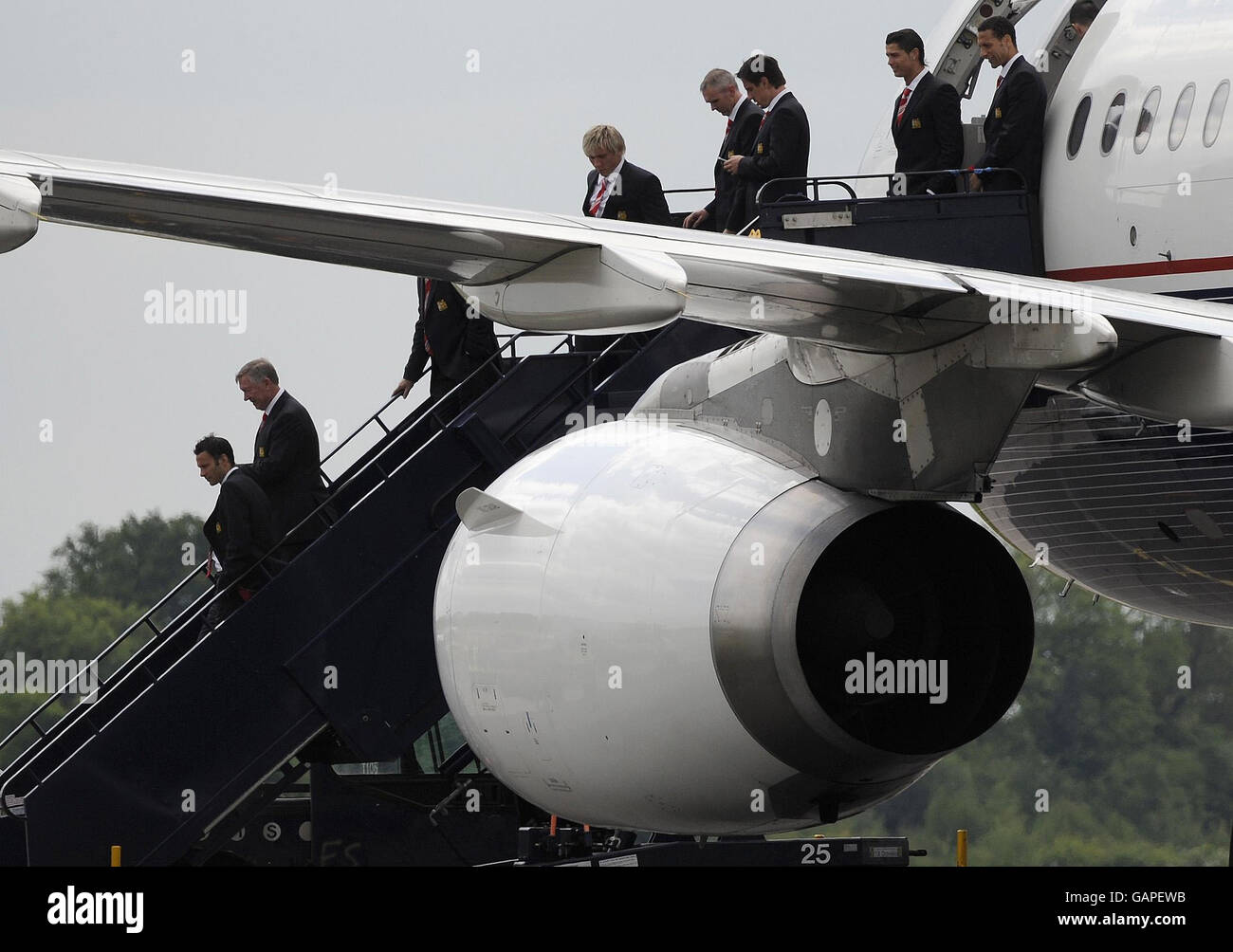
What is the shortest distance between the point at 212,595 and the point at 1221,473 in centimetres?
676

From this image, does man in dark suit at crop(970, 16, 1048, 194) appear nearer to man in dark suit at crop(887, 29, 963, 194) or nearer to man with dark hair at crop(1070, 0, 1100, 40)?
man in dark suit at crop(887, 29, 963, 194)

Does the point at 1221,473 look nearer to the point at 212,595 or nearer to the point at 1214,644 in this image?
the point at 212,595

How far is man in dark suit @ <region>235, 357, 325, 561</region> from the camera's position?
40.8ft

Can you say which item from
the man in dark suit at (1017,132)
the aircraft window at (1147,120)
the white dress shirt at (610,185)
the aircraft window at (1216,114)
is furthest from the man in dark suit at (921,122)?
the aircraft window at (1216,114)

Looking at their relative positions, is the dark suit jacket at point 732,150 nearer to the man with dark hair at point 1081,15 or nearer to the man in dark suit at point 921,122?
the man in dark suit at point 921,122

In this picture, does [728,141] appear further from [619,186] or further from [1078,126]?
[1078,126]

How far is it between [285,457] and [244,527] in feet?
1.69

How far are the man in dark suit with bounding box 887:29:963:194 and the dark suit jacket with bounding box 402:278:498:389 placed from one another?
294cm

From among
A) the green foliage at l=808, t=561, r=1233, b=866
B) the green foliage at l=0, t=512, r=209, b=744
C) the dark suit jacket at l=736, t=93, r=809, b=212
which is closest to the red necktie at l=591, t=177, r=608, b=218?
the dark suit jacket at l=736, t=93, r=809, b=212

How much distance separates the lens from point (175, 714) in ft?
38.2

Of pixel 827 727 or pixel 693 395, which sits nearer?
pixel 827 727

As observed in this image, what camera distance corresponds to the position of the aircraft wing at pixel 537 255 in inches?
223

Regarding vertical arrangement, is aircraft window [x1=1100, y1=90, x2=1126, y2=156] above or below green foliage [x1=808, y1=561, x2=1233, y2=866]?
above

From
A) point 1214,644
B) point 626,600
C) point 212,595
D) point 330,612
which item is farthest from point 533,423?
point 1214,644
